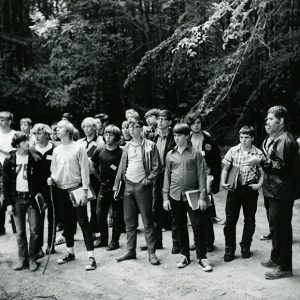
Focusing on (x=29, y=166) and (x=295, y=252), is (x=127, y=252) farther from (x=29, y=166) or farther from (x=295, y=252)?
(x=295, y=252)

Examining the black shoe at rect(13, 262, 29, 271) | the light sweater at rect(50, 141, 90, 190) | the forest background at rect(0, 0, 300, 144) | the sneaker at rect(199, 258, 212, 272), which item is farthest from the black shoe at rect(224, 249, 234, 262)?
the forest background at rect(0, 0, 300, 144)

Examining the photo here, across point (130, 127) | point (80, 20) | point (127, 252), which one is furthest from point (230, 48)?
point (127, 252)

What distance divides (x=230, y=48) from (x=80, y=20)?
4348 millimetres

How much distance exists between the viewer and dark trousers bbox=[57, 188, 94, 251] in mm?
5488

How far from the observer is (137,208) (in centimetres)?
562

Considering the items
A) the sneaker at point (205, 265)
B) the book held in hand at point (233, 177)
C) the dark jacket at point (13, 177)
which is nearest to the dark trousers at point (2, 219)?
the dark jacket at point (13, 177)

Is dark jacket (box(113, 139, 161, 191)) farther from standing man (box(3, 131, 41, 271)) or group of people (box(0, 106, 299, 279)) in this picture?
standing man (box(3, 131, 41, 271))

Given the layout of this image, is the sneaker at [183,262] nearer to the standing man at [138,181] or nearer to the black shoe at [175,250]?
the standing man at [138,181]

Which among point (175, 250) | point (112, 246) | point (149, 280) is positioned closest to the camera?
point (149, 280)

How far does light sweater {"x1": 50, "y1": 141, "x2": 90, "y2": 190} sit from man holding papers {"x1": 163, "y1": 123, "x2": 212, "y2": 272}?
1.14 meters

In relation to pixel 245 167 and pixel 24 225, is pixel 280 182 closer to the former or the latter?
pixel 245 167

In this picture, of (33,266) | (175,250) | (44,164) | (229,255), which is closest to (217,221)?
(175,250)

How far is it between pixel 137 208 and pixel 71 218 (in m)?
0.95

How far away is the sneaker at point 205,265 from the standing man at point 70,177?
4.71ft
